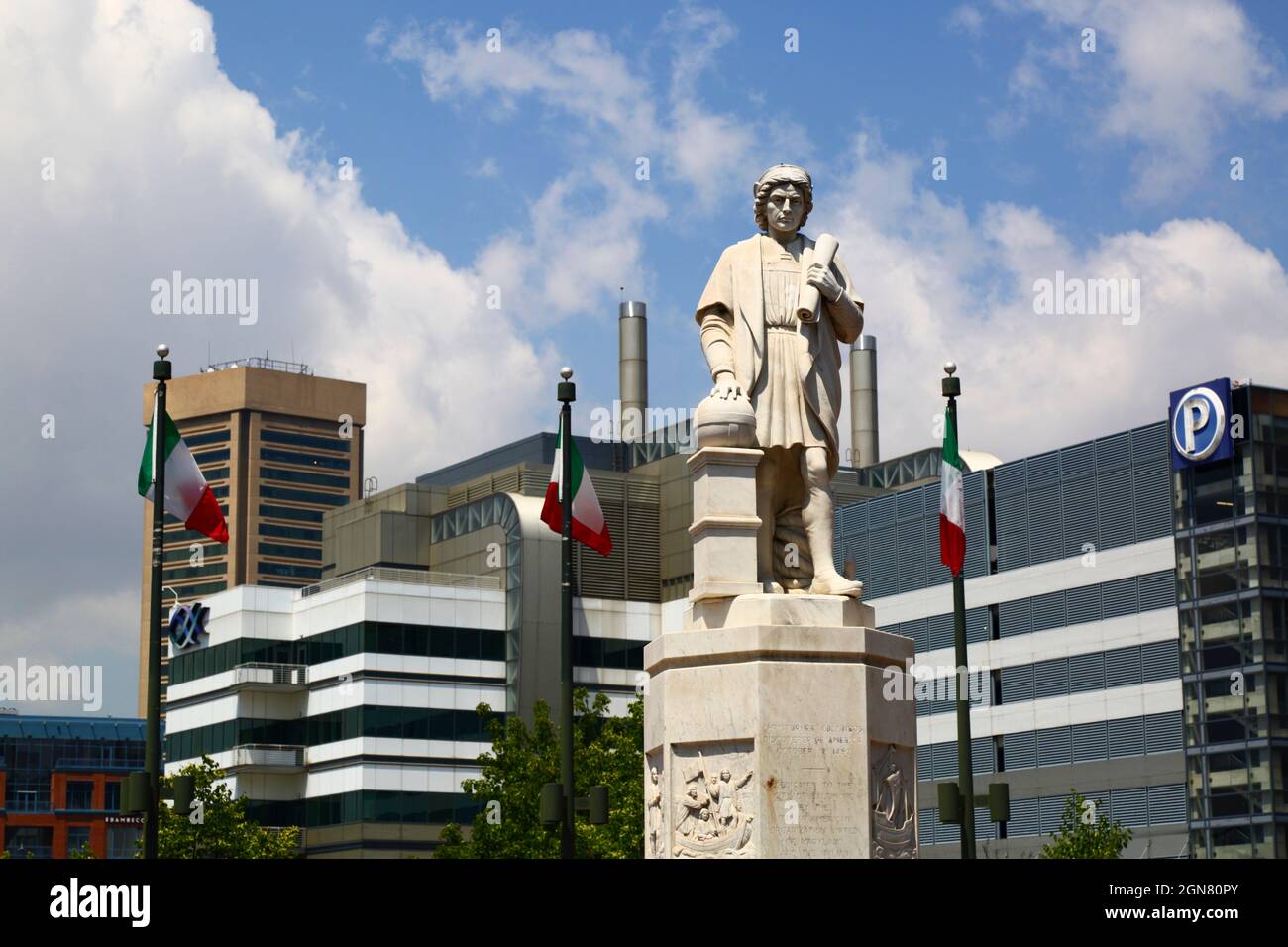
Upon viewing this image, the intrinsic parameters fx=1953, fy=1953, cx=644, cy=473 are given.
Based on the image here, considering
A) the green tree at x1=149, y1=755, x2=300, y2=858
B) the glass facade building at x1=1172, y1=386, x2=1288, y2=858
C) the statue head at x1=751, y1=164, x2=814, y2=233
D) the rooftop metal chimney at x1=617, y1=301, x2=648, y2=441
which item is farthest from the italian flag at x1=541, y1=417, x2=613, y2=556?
the rooftop metal chimney at x1=617, y1=301, x2=648, y2=441

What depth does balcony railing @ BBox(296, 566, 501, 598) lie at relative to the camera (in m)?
95.6

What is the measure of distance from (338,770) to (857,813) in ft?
269

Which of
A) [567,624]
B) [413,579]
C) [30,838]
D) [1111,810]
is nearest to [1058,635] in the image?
[1111,810]

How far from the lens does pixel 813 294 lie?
16.3 meters

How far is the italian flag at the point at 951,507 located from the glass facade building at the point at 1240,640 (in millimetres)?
45521

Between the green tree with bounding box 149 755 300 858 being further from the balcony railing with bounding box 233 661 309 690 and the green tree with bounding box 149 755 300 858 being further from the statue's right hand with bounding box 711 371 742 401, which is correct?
the statue's right hand with bounding box 711 371 742 401

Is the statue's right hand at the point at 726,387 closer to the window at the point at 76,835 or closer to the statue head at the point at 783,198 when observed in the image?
the statue head at the point at 783,198

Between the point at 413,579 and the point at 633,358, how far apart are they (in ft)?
82.4

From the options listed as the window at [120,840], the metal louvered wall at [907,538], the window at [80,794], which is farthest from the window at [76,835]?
the metal louvered wall at [907,538]

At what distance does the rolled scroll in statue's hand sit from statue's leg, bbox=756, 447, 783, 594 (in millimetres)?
1172

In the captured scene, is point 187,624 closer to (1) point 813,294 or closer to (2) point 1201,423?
(2) point 1201,423

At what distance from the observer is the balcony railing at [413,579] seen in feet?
314
